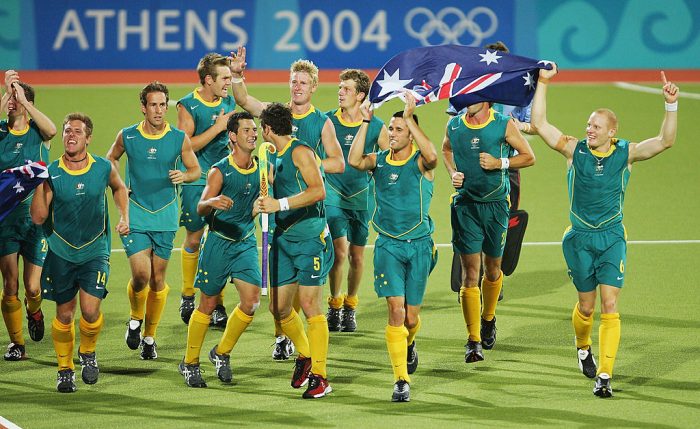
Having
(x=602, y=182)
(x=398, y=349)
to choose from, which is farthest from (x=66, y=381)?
(x=602, y=182)

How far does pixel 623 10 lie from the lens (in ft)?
88.0

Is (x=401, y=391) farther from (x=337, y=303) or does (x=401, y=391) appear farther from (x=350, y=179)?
(x=350, y=179)

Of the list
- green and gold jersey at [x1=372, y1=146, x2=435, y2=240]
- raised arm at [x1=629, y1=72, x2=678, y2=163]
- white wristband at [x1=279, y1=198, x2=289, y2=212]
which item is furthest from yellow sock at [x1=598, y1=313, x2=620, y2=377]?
white wristband at [x1=279, y1=198, x2=289, y2=212]

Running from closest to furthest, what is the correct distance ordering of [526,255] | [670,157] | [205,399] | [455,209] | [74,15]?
[205,399], [455,209], [526,255], [670,157], [74,15]

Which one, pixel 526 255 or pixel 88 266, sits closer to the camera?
Result: pixel 88 266

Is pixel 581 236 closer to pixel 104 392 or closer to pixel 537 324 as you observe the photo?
pixel 537 324

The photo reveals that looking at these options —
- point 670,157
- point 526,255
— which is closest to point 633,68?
point 670,157

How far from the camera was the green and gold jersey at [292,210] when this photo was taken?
9.52 meters

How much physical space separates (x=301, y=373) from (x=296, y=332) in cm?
30

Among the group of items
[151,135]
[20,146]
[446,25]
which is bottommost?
[20,146]

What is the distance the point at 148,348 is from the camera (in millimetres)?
10586

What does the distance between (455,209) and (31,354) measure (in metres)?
3.61

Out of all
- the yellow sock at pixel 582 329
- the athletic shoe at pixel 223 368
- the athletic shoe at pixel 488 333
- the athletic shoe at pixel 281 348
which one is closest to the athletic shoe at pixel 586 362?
→ the yellow sock at pixel 582 329

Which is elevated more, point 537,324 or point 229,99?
point 229,99
